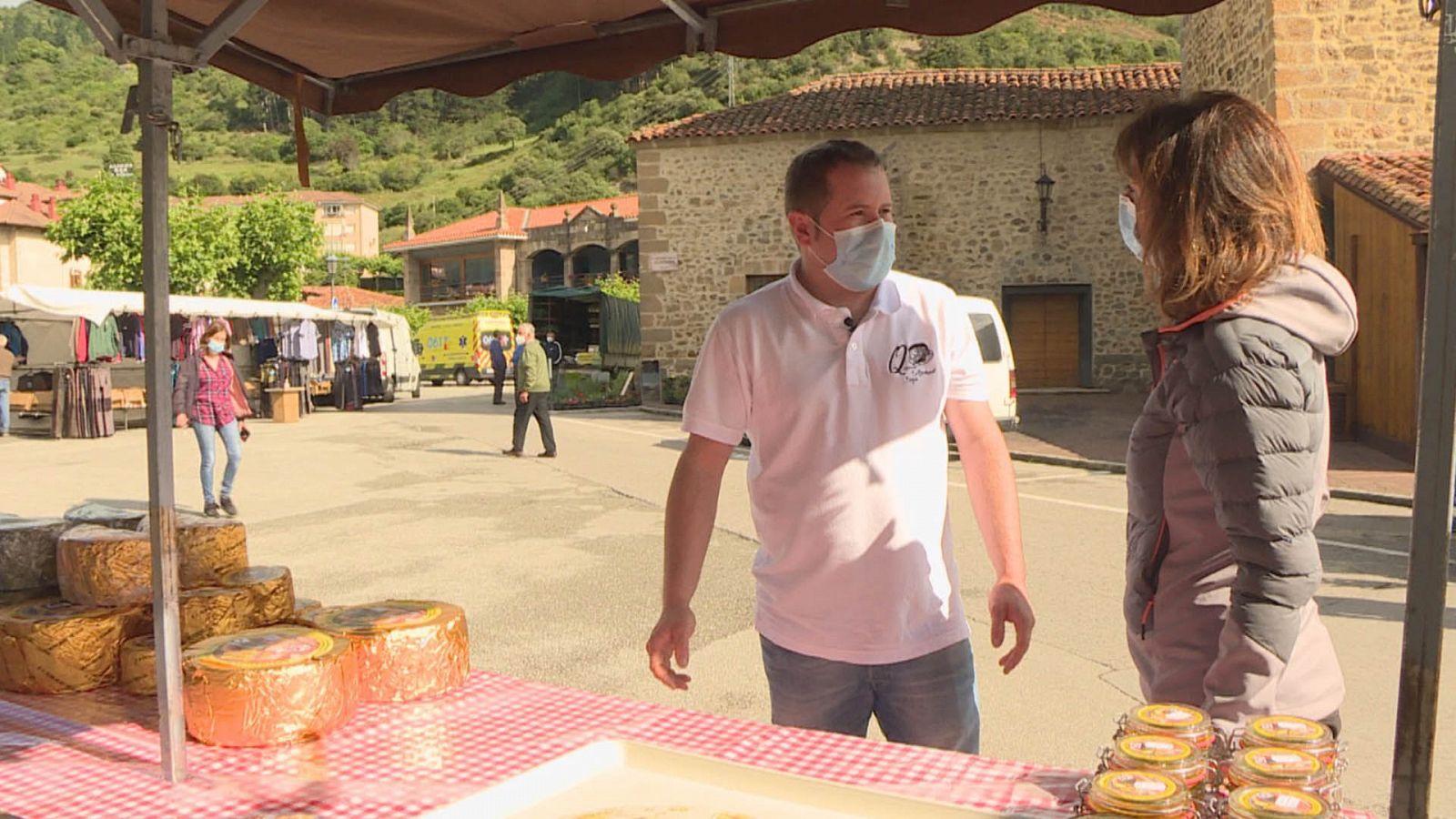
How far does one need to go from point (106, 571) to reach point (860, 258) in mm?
1836

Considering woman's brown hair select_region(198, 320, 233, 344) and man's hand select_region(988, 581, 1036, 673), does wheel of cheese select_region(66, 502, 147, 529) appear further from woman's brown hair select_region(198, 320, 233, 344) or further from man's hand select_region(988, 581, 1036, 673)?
woman's brown hair select_region(198, 320, 233, 344)

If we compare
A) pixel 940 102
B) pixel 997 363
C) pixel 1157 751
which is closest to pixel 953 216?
pixel 940 102

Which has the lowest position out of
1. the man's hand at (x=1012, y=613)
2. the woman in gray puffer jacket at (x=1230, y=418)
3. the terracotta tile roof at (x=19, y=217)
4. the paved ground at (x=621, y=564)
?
the paved ground at (x=621, y=564)

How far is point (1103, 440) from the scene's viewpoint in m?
17.5

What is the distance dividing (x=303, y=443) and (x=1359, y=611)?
15.6m

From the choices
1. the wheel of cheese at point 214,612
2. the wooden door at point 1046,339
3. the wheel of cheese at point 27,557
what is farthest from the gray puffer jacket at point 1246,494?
the wooden door at point 1046,339

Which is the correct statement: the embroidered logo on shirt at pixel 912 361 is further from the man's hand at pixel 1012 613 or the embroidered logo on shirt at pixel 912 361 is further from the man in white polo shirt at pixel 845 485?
the man's hand at pixel 1012 613

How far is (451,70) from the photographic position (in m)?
3.58

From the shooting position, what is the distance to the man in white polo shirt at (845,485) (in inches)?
96.0

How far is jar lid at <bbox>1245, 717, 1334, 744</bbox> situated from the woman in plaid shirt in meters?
10.7

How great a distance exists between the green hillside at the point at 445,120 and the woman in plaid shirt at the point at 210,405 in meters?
57.7

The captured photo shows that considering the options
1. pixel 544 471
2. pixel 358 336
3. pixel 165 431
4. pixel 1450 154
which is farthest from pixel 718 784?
pixel 358 336

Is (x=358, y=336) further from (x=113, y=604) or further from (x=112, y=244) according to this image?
(x=113, y=604)

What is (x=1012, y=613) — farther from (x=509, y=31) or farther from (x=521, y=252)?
(x=521, y=252)
